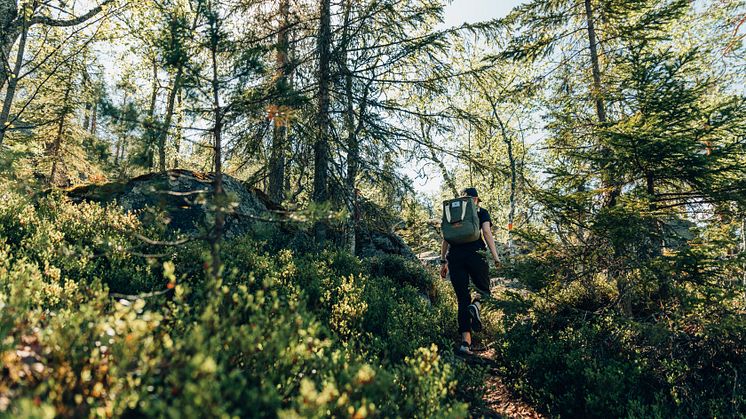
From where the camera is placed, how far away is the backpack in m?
6.24

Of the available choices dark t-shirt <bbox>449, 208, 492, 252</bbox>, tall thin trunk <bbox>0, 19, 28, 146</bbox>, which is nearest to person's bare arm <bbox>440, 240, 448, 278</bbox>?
dark t-shirt <bbox>449, 208, 492, 252</bbox>

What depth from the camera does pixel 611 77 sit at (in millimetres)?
8625

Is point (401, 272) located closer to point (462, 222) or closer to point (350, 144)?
point (462, 222)

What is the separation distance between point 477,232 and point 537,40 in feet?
21.6

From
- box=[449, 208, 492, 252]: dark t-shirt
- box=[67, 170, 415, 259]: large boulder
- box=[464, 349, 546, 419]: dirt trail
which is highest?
box=[67, 170, 415, 259]: large boulder

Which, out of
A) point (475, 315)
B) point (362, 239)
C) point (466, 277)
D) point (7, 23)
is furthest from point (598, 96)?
point (7, 23)

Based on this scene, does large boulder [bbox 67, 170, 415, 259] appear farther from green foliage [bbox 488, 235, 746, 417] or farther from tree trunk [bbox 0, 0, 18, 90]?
green foliage [bbox 488, 235, 746, 417]

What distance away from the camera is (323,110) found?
27.3ft

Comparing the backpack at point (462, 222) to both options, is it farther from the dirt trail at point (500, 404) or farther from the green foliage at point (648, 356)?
the dirt trail at point (500, 404)

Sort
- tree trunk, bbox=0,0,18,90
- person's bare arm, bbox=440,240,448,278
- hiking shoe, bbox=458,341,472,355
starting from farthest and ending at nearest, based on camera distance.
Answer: tree trunk, bbox=0,0,18,90, person's bare arm, bbox=440,240,448,278, hiking shoe, bbox=458,341,472,355

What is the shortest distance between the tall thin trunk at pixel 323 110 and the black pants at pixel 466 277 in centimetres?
359

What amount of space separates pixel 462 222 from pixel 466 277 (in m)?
1.00

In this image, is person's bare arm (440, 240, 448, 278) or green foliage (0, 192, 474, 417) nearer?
green foliage (0, 192, 474, 417)

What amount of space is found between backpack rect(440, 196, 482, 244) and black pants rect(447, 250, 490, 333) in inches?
12.4
